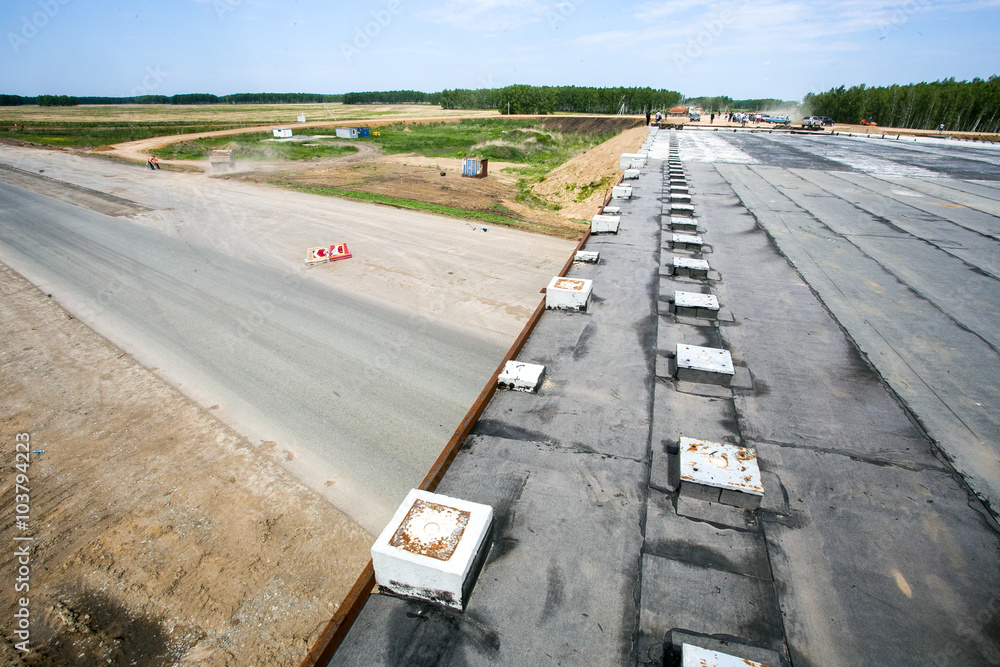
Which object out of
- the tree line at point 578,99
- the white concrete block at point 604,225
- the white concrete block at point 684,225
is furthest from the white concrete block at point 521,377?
the tree line at point 578,99

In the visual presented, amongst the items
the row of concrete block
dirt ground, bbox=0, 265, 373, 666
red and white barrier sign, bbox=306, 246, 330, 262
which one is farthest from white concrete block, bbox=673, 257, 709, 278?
red and white barrier sign, bbox=306, 246, 330, 262

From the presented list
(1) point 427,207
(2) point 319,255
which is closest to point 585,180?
(1) point 427,207

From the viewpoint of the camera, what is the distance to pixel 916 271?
29.1 feet

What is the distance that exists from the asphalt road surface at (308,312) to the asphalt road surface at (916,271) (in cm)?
715

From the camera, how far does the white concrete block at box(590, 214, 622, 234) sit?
11.6 meters

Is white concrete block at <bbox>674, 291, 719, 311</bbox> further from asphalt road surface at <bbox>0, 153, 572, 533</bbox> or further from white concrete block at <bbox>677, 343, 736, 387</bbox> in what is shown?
asphalt road surface at <bbox>0, 153, 572, 533</bbox>

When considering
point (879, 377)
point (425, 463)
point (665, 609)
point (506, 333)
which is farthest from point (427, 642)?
point (506, 333)

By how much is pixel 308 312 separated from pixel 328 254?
16.3ft

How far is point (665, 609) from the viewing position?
3.10m

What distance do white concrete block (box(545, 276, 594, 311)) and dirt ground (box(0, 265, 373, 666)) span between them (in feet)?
15.5

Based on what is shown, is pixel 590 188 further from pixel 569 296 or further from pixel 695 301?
pixel 569 296

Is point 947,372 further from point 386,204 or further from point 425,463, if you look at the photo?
point 386,204

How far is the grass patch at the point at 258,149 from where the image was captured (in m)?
46.7

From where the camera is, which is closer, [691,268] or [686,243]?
[691,268]
